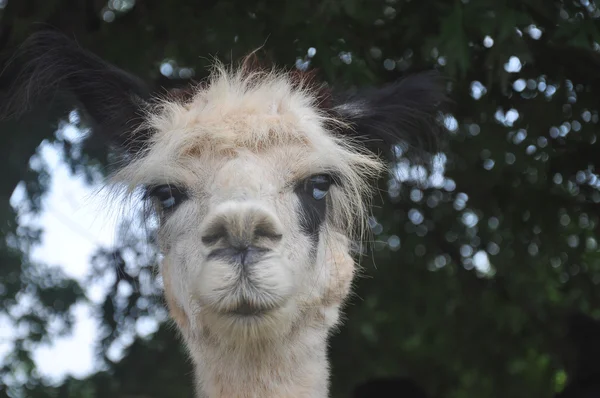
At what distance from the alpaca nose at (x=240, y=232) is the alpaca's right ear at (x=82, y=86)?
973 mm

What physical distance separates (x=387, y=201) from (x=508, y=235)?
3.19 feet

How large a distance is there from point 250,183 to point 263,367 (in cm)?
78

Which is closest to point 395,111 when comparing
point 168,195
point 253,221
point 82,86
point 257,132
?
point 257,132

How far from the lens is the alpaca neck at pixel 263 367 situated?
3000 millimetres

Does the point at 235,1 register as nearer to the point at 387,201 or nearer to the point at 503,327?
the point at 387,201

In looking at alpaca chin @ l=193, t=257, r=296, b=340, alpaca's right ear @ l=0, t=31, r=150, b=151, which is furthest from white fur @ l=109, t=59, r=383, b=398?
alpaca's right ear @ l=0, t=31, r=150, b=151

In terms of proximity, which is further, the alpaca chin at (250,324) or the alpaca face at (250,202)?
the alpaca chin at (250,324)

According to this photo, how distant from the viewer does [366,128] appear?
11.7 feet

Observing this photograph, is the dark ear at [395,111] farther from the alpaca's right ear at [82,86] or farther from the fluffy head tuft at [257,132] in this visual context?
the alpaca's right ear at [82,86]

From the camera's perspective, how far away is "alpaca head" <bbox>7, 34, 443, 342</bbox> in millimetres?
2615

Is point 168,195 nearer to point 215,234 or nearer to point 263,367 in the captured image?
point 215,234

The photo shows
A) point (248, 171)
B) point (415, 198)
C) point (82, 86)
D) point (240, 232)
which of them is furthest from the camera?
point (415, 198)

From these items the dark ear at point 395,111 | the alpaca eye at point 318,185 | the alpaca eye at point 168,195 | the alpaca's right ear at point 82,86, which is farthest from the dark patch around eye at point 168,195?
the dark ear at point 395,111

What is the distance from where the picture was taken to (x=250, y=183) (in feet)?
9.00
